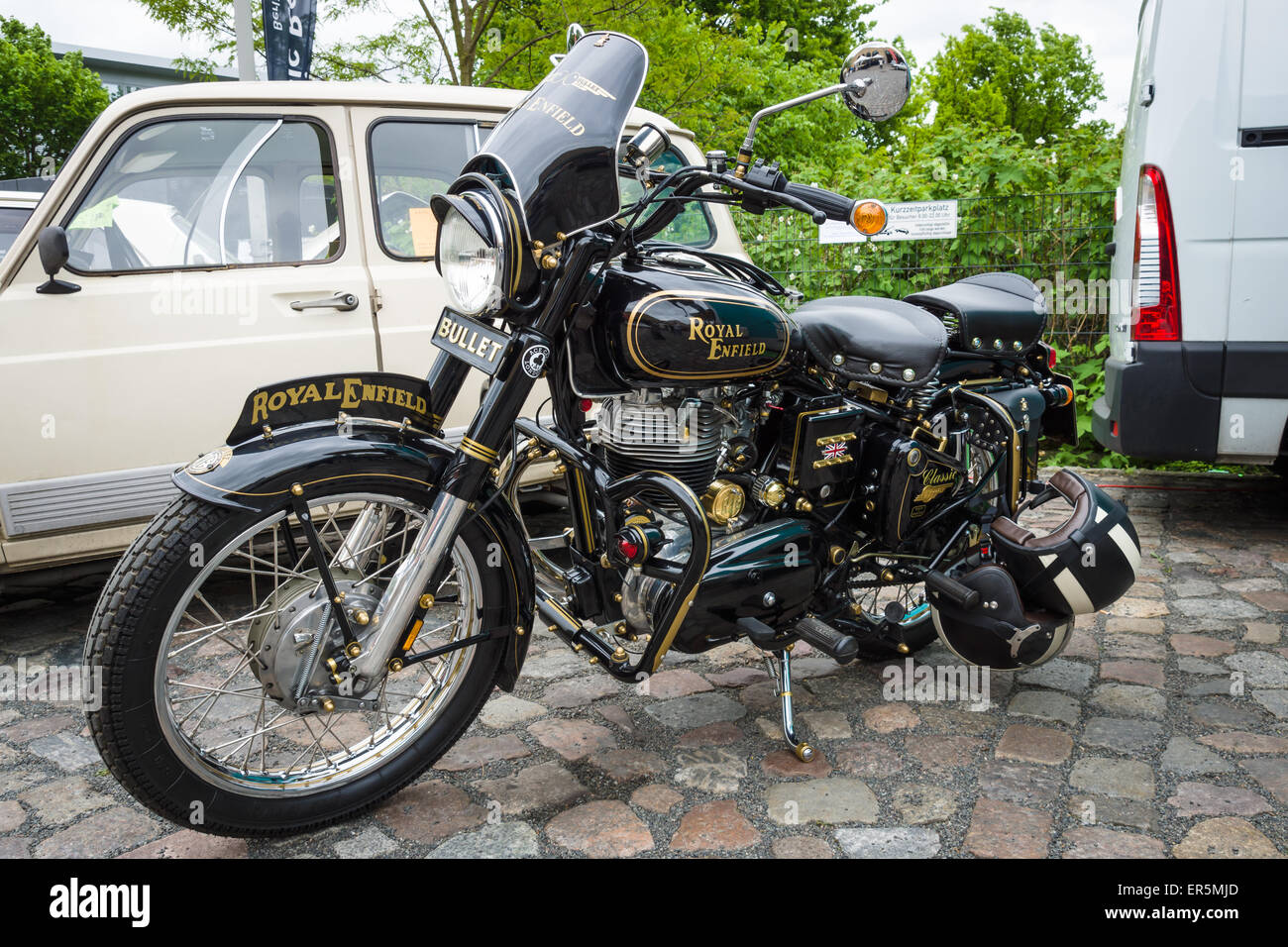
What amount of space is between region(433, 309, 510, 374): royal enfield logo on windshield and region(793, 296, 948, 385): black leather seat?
0.85 metres

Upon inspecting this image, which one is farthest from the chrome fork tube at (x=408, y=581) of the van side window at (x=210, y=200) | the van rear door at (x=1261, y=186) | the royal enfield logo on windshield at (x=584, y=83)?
the van rear door at (x=1261, y=186)

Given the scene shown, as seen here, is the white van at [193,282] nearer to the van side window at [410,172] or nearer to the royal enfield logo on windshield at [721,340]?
the van side window at [410,172]

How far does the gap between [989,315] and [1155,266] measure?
6.78 ft

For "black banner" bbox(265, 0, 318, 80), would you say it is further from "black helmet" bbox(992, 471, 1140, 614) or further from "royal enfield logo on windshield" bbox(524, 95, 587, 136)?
"black helmet" bbox(992, 471, 1140, 614)

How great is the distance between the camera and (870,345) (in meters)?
2.74

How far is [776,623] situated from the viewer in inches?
110

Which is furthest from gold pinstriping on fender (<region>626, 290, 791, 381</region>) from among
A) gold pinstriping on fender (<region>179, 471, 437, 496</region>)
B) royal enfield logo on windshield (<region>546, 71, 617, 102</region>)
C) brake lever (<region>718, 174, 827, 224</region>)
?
gold pinstriping on fender (<region>179, 471, 437, 496</region>)

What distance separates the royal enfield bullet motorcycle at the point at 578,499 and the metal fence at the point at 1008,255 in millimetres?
4199

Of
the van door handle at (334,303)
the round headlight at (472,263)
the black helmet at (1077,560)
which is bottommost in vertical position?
the black helmet at (1077,560)

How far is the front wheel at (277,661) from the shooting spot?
2078 millimetres

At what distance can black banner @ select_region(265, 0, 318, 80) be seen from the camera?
7.46m

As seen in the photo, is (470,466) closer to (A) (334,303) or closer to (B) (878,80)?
(B) (878,80)

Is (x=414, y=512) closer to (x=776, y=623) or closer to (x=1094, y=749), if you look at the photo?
(x=776, y=623)

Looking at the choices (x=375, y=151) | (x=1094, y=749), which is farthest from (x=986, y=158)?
(x=1094, y=749)
